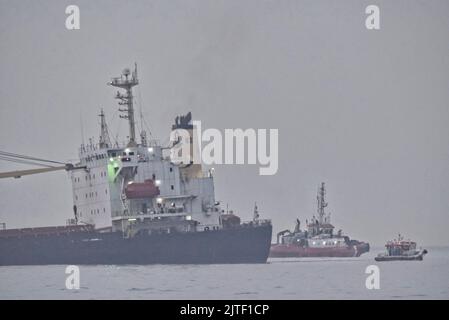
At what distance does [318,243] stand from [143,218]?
34.0 m

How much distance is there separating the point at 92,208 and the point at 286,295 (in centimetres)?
2954

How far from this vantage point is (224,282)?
61281mm

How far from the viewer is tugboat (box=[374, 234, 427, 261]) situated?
293 ft

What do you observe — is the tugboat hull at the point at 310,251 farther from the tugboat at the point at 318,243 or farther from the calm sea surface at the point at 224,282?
the calm sea surface at the point at 224,282

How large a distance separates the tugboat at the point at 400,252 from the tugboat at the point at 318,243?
16.5m

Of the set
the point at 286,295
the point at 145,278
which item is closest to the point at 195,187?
the point at 145,278

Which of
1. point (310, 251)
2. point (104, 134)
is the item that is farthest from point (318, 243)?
point (104, 134)

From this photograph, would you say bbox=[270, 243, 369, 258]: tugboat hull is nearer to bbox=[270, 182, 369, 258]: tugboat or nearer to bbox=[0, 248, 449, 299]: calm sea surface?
bbox=[270, 182, 369, 258]: tugboat

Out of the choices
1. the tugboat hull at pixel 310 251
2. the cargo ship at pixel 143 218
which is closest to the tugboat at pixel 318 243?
the tugboat hull at pixel 310 251

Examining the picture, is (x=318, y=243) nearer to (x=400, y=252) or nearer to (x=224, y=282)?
(x=400, y=252)

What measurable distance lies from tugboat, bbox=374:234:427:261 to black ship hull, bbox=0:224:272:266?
1254cm

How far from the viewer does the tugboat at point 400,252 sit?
8944 centimetres
